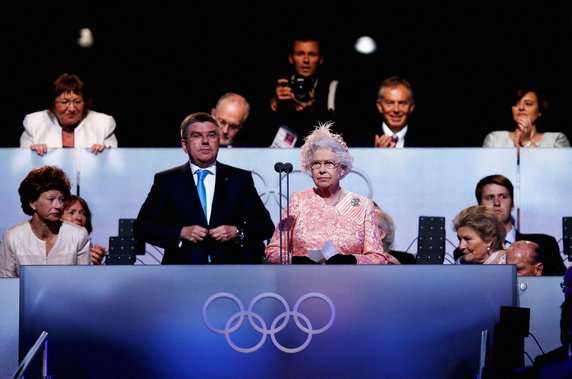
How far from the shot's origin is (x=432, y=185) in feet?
20.8

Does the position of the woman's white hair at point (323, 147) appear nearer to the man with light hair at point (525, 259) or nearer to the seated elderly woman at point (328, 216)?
the seated elderly woman at point (328, 216)

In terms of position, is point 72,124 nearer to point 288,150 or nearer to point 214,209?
point 288,150

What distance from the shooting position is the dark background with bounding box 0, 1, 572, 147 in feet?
26.3

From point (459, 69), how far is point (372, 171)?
211cm

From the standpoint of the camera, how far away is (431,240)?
618 centimetres

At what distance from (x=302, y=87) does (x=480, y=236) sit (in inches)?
67.5

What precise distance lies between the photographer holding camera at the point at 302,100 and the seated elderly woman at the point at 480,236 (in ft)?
4.72

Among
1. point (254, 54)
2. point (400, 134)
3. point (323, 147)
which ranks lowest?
point (323, 147)

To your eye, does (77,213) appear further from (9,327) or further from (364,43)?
(364,43)

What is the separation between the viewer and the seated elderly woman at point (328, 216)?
4.43 metres

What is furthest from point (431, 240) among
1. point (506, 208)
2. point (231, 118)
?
point (231, 118)

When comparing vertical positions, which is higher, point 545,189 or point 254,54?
point 254,54

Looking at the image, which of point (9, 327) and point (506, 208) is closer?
point (9, 327)

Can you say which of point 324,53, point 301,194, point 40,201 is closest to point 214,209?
point 301,194
